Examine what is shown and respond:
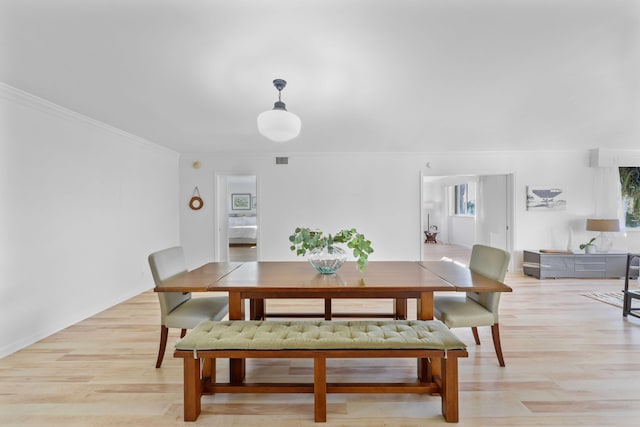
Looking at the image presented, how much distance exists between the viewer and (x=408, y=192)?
19.4ft

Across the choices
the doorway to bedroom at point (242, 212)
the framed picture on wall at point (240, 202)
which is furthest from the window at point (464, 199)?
the framed picture on wall at point (240, 202)

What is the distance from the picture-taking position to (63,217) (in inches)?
133

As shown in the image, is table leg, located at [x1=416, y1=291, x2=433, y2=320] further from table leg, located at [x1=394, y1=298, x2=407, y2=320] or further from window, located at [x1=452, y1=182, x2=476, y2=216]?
window, located at [x1=452, y1=182, x2=476, y2=216]

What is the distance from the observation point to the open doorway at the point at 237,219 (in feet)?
20.2

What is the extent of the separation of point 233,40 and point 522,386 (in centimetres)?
312

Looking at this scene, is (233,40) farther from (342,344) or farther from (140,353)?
(140,353)

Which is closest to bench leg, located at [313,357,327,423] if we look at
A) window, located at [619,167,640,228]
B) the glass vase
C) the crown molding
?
the glass vase

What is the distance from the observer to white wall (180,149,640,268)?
5844 mm

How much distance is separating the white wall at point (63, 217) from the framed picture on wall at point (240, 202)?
666 centimetres

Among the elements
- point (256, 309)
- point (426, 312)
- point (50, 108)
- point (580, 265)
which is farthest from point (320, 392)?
point (580, 265)

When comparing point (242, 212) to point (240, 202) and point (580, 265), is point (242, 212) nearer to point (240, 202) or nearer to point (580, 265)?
point (240, 202)

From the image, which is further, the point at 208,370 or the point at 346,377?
the point at 346,377

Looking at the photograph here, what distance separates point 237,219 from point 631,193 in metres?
9.95

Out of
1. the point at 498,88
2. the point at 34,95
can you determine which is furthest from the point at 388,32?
the point at 34,95
